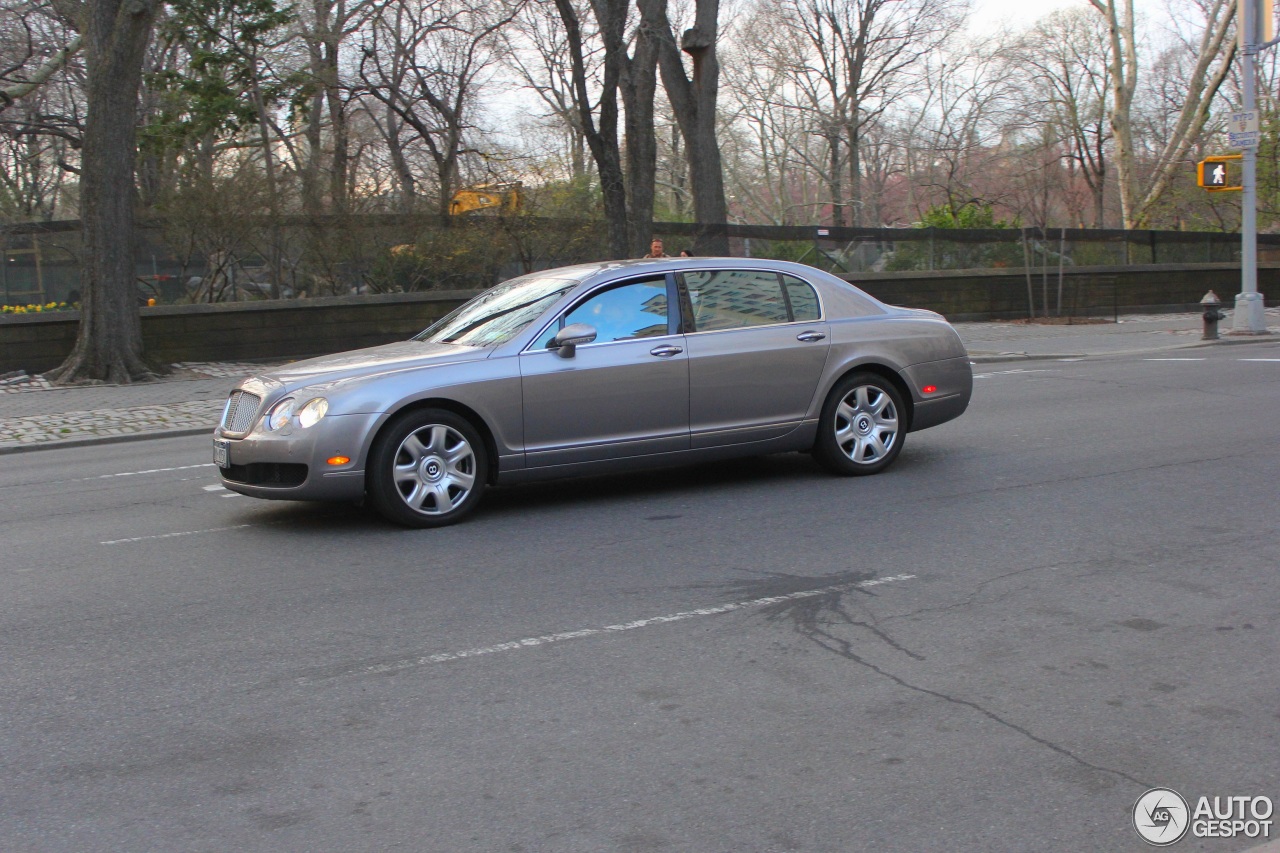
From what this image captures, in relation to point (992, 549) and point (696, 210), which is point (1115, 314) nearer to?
point (696, 210)

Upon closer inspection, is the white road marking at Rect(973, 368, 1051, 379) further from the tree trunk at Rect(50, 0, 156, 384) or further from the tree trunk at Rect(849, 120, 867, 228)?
the tree trunk at Rect(849, 120, 867, 228)

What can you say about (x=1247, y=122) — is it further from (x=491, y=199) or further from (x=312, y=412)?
(x=312, y=412)

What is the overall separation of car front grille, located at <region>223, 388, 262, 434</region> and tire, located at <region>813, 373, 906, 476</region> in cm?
378

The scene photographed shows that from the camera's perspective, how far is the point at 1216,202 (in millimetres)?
42594

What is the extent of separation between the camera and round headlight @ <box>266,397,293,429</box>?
7344 millimetres

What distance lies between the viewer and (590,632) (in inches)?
213

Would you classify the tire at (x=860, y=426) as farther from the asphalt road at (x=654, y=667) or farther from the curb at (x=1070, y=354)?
the curb at (x=1070, y=354)

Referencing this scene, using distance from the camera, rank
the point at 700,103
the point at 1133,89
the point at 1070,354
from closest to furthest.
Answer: the point at 1070,354 < the point at 700,103 < the point at 1133,89

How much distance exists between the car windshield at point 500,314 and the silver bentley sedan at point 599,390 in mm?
21

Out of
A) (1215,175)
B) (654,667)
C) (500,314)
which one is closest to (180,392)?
(500,314)

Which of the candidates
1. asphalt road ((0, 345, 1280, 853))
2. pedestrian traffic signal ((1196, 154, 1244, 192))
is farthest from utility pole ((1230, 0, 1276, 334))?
asphalt road ((0, 345, 1280, 853))

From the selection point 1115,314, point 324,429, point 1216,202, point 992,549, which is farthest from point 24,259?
point 1216,202

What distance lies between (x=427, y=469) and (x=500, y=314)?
1385mm

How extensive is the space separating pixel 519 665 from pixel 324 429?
109 inches
